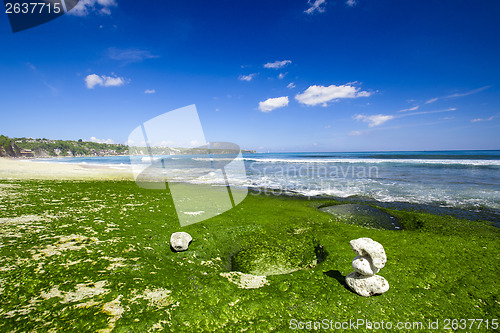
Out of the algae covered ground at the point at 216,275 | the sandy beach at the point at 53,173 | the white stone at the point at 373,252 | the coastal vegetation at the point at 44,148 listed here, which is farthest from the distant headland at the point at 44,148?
the white stone at the point at 373,252

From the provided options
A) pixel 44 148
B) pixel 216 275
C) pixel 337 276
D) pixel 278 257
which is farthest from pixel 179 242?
pixel 44 148

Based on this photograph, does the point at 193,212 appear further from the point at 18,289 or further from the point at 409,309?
the point at 409,309

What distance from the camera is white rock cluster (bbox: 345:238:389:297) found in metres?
5.13

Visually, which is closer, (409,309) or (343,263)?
(409,309)

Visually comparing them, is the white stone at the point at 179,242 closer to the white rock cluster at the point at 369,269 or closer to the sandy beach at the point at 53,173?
the white rock cluster at the point at 369,269

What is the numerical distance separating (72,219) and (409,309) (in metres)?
12.6

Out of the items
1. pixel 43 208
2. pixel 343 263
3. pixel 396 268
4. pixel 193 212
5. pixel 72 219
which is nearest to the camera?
pixel 396 268

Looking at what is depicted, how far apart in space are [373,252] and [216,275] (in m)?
4.52

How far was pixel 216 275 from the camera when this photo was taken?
601 centimetres

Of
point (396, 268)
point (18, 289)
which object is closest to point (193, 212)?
point (18, 289)

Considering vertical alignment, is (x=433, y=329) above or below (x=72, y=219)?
below

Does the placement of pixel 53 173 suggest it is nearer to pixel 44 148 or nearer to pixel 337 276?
pixel 337 276

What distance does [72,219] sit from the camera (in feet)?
28.8

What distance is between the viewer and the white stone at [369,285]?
512 cm
